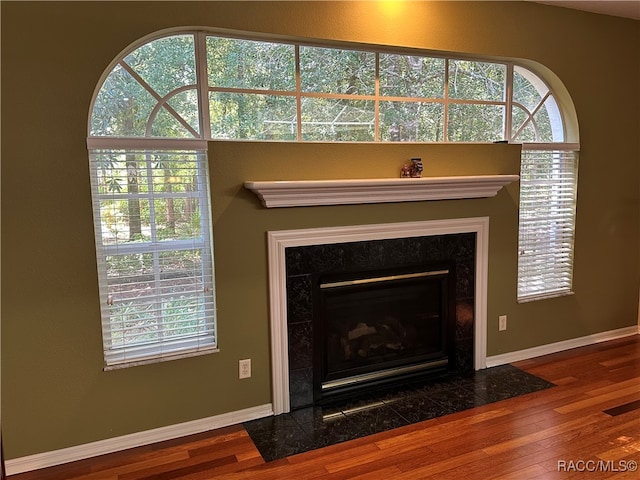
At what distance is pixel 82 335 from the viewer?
2447mm

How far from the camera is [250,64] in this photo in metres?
2.75

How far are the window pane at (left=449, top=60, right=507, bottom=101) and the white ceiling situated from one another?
0.54 meters

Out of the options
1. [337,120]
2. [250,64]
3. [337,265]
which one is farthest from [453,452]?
[250,64]

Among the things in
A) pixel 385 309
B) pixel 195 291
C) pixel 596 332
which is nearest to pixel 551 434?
pixel 385 309

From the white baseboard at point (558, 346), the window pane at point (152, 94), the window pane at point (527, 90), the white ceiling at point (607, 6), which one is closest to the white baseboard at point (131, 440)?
the window pane at point (152, 94)

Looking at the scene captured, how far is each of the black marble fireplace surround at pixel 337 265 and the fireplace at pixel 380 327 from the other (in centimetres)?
4

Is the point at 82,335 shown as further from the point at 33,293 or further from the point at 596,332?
the point at 596,332

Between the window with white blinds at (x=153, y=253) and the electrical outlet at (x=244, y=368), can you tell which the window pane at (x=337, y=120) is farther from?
the electrical outlet at (x=244, y=368)

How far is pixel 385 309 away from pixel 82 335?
174 cm

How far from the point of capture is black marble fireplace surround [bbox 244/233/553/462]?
271 cm

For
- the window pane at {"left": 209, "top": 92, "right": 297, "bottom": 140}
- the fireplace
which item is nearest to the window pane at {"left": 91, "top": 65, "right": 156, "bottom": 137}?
the window pane at {"left": 209, "top": 92, "right": 297, "bottom": 140}

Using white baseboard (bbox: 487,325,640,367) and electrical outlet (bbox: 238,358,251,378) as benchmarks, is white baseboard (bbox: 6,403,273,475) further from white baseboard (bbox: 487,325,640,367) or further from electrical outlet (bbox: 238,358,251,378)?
white baseboard (bbox: 487,325,640,367)

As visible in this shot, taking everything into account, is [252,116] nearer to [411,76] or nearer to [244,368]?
[411,76]

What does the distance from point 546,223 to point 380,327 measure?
1.49 metres
